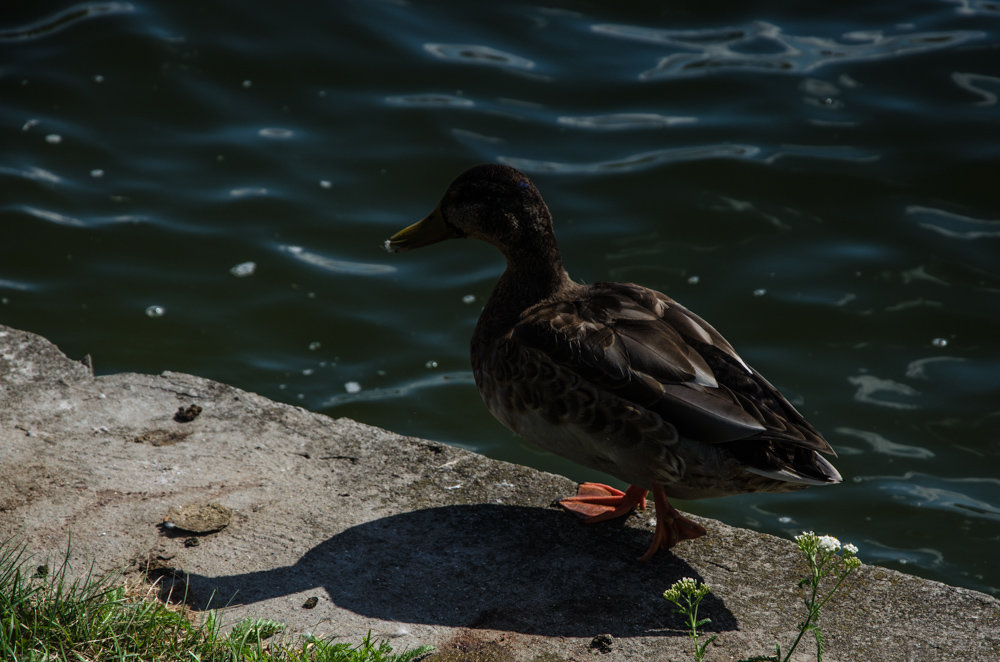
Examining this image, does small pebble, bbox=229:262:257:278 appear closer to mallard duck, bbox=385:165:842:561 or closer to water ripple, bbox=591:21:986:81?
mallard duck, bbox=385:165:842:561

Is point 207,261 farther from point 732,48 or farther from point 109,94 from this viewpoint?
point 732,48

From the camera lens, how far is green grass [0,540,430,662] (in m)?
2.90

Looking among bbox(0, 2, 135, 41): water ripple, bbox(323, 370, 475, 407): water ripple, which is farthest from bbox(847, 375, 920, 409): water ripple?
bbox(0, 2, 135, 41): water ripple

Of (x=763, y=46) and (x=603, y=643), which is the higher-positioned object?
(x=763, y=46)

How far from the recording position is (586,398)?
390 centimetres

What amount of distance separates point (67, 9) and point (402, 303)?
16.0 feet

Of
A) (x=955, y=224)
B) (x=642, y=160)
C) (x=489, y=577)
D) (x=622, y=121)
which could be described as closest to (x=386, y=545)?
(x=489, y=577)

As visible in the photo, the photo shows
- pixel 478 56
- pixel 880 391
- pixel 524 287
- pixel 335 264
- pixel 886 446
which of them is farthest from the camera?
pixel 478 56

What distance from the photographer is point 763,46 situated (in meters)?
9.40

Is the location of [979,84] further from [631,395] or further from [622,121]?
[631,395]

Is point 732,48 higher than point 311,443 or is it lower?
higher

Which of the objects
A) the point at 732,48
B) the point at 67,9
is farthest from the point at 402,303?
the point at 67,9

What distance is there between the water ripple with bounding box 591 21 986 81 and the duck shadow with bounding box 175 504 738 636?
19.3 ft

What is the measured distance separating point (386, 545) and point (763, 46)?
6921mm
